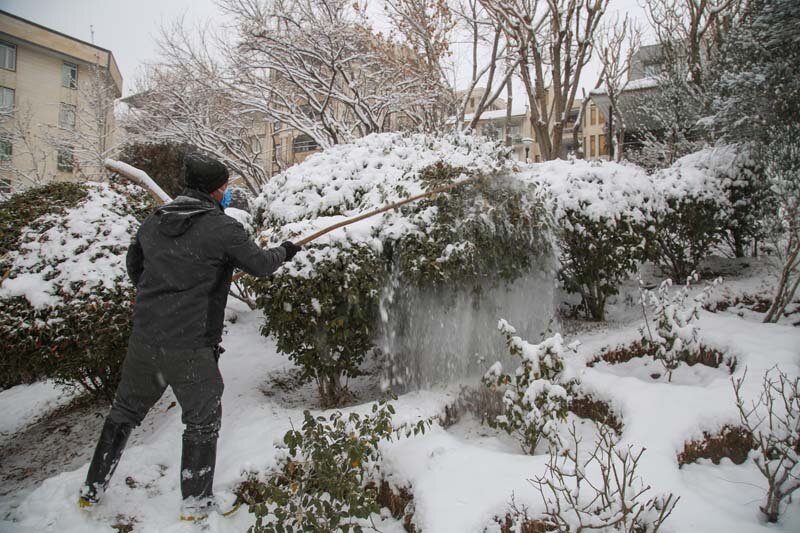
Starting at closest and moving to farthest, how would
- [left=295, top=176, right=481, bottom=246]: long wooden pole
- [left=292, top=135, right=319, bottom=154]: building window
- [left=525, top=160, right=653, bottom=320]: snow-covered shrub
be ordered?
[left=295, top=176, right=481, bottom=246]: long wooden pole → [left=525, top=160, right=653, bottom=320]: snow-covered shrub → [left=292, top=135, right=319, bottom=154]: building window

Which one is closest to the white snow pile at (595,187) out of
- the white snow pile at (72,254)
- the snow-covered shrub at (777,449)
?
the snow-covered shrub at (777,449)

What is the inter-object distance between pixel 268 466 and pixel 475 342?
6.22 feet

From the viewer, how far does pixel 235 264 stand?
255cm

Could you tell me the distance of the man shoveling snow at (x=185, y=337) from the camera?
242 centimetres

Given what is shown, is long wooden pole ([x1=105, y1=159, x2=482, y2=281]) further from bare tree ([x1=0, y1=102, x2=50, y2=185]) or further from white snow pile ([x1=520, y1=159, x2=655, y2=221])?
bare tree ([x1=0, y1=102, x2=50, y2=185])

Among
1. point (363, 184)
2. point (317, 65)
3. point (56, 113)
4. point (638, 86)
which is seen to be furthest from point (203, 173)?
point (638, 86)

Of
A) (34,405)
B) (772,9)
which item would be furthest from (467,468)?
(772,9)

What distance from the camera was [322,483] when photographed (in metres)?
2.30

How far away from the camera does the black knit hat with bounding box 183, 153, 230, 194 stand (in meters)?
2.58

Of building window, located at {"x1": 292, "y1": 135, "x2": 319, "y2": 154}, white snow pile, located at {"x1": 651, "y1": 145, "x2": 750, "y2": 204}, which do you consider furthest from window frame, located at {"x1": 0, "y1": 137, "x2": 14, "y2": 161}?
white snow pile, located at {"x1": 651, "y1": 145, "x2": 750, "y2": 204}

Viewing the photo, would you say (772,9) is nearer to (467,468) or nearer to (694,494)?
(694,494)

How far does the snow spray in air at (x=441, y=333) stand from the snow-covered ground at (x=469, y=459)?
19 centimetres

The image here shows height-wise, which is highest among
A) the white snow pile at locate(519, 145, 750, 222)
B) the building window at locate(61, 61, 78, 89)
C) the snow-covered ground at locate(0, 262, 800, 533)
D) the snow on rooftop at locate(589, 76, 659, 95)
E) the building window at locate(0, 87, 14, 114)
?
the snow on rooftop at locate(589, 76, 659, 95)

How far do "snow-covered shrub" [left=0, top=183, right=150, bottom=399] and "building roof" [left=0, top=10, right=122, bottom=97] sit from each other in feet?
12.8
